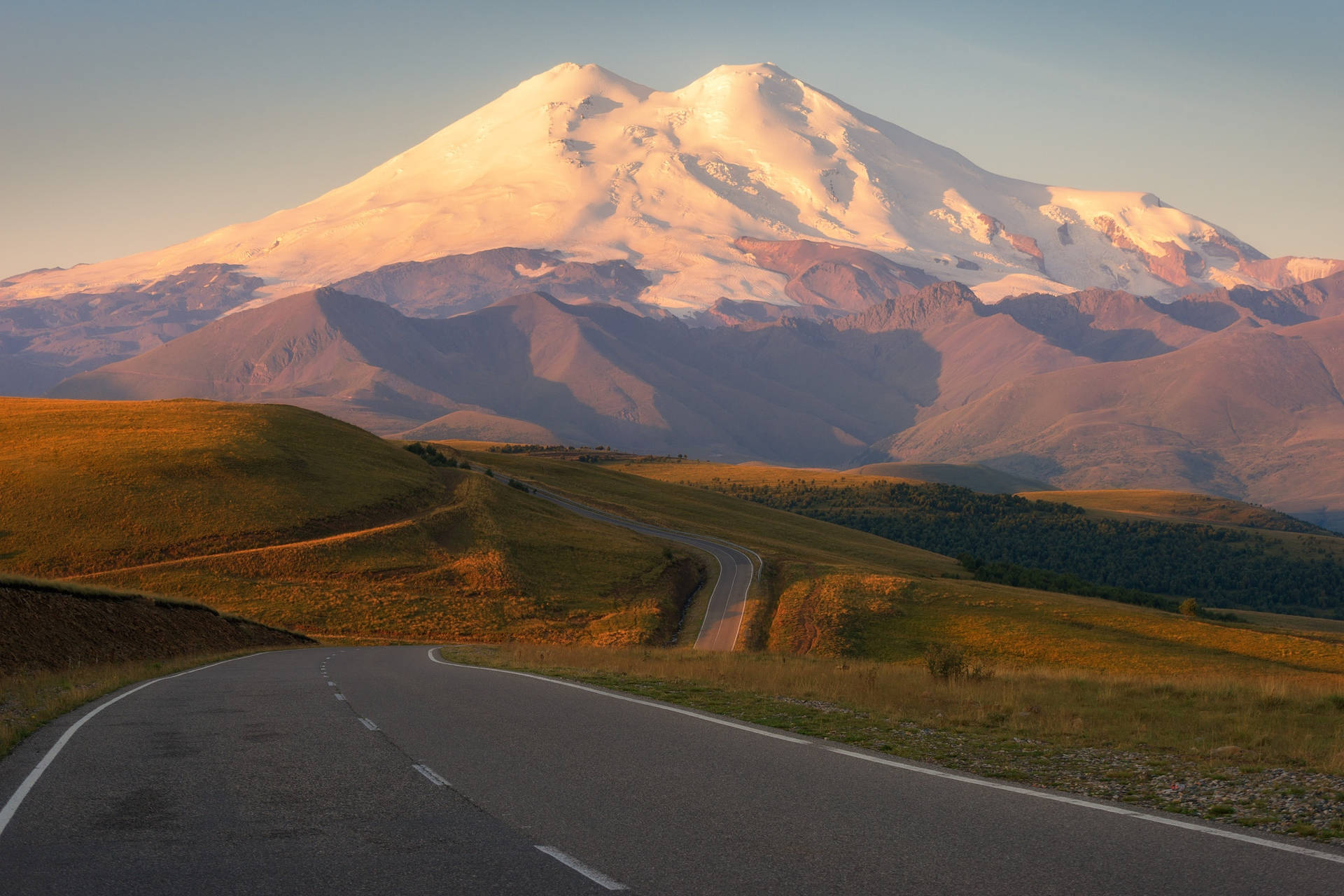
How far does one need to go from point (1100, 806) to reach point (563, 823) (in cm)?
570

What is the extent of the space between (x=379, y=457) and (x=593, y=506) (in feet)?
73.6

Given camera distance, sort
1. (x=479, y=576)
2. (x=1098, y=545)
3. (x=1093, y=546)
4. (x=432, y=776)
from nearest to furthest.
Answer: (x=432, y=776), (x=479, y=576), (x=1093, y=546), (x=1098, y=545)

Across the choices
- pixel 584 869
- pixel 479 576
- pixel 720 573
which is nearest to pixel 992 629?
pixel 720 573

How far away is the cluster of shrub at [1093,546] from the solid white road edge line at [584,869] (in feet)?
504

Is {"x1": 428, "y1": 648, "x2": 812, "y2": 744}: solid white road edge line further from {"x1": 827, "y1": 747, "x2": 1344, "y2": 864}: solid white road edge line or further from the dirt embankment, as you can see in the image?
the dirt embankment

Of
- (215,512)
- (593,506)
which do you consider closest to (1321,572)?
(593,506)

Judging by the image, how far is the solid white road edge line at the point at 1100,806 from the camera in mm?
9723

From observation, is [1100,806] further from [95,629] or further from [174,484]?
[174,484]

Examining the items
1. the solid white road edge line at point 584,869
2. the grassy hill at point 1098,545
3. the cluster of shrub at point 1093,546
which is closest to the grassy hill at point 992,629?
the solid white road edge line at point 584,869

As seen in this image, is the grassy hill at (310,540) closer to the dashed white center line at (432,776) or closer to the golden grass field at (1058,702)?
the golden grass field at (1058,702)

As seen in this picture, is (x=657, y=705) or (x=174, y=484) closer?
(x=657, y=705)

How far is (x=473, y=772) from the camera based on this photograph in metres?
13.5

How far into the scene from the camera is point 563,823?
10906mm

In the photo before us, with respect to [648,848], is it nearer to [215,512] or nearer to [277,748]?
[277,748]
